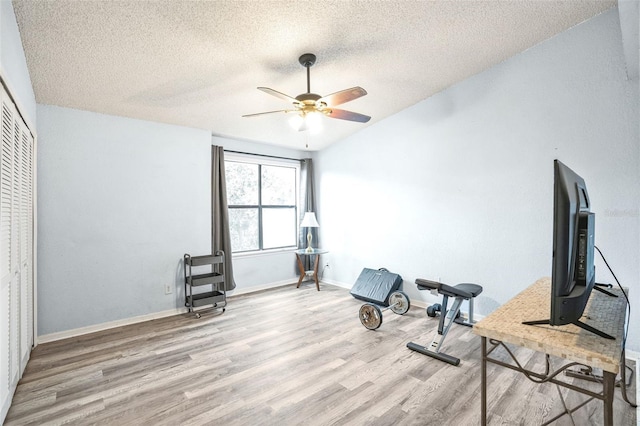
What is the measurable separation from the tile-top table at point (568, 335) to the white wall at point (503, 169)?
4.79 ft

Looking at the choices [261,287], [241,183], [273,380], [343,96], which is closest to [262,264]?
[261,287]

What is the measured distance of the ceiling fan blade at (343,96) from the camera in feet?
7.85

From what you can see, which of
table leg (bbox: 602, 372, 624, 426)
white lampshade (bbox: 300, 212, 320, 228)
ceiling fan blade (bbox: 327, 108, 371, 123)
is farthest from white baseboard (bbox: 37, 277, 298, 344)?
table leg (bbox: 602, 372, 624, 426)

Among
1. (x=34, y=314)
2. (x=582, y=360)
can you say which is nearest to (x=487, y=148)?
(x=582, y=360)

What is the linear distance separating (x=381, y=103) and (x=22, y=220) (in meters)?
3.78

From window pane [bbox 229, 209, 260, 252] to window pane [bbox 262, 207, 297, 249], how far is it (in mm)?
163

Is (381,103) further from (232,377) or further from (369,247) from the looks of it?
(232,377)

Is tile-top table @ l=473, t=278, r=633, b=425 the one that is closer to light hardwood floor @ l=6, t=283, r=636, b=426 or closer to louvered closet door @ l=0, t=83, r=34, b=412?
light hardwood floor @ l=6, t=283, r=636, b=426

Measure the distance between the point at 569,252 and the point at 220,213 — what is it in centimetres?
410

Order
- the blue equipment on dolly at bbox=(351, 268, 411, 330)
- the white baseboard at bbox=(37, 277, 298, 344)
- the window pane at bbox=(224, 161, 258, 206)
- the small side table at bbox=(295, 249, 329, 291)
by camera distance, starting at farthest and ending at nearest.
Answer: the small side table at bbox=(295, 249, 329, 291) → the window pane at bbox=(224, 161, 258, 206) → the blue equipment on dolly at bbox=(351, 268, 411, 330) → the white baseboard at bbox=(37, 277, 298, 344)

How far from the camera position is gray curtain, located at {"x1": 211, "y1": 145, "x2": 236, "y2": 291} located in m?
4.41

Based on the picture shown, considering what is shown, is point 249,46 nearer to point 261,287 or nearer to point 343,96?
point 343,96

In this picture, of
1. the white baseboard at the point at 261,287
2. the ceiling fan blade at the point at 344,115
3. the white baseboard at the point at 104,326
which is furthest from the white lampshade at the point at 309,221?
the ceiling fan blade at the point at 344,115

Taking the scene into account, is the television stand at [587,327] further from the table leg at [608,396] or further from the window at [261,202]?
the window at [261,202]
